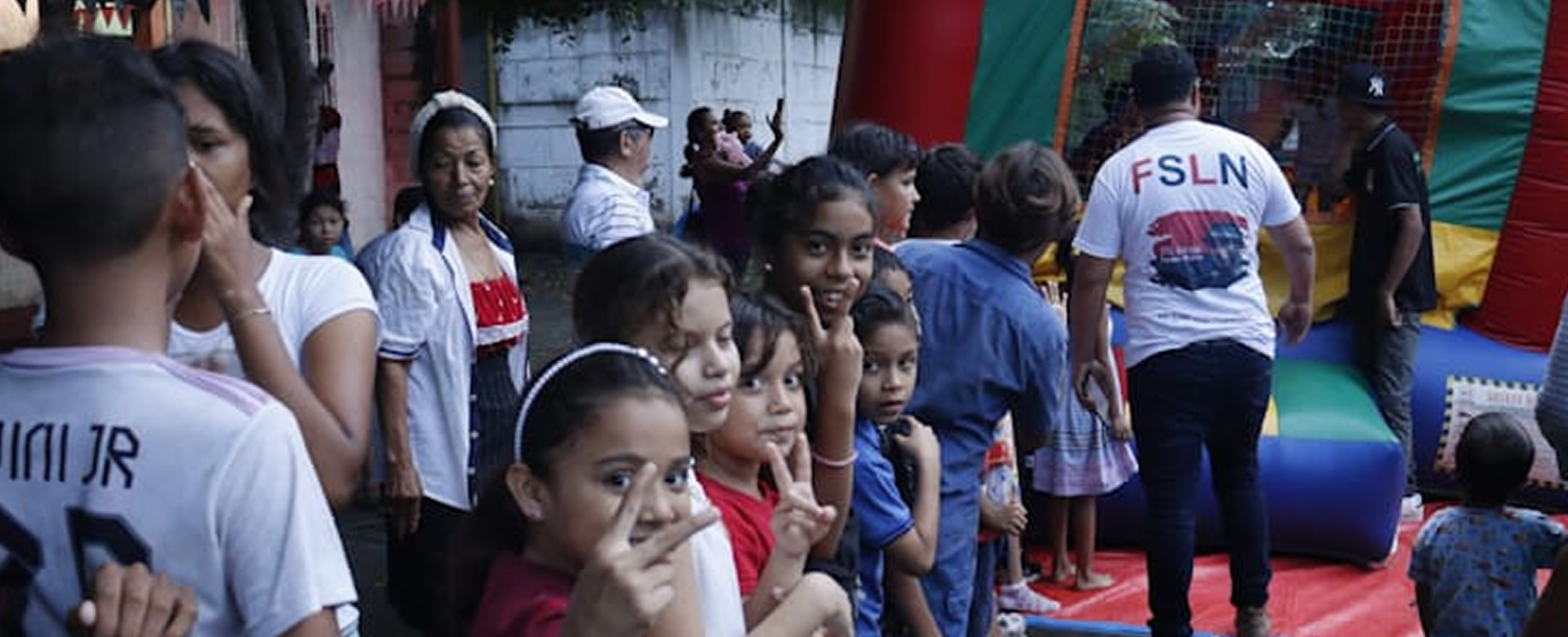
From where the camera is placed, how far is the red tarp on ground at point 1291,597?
487 cm

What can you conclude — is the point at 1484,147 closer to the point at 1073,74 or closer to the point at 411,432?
the point at 1073,74

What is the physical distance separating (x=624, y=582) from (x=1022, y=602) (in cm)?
369

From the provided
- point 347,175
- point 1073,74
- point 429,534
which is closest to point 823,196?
point 429,534

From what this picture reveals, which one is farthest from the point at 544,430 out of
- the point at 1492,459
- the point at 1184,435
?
the point at 1184,435

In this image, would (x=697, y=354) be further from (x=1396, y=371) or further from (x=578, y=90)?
(x=578, y=90)

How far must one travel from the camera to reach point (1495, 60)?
575 cm

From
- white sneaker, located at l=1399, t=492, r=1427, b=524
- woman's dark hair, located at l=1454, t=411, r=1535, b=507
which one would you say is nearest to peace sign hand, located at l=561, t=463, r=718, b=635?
woman's dark hair, located at l=1454, t=411, r=1535, b=507

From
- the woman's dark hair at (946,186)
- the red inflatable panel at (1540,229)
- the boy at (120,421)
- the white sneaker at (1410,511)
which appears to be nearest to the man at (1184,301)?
the woman's dark hair at (946,186)

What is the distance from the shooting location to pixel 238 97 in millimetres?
1957

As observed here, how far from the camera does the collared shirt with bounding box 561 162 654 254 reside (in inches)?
166

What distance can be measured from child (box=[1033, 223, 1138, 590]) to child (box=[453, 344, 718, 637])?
3.21 meters

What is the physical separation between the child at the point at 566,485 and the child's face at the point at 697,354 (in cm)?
31

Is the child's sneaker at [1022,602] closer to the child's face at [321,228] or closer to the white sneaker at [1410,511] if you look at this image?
the white sneaker at [1410,511]

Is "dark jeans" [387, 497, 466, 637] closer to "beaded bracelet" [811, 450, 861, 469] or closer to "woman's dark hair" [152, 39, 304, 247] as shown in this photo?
"beaded bracelet" [811, 450, 861, 469]
